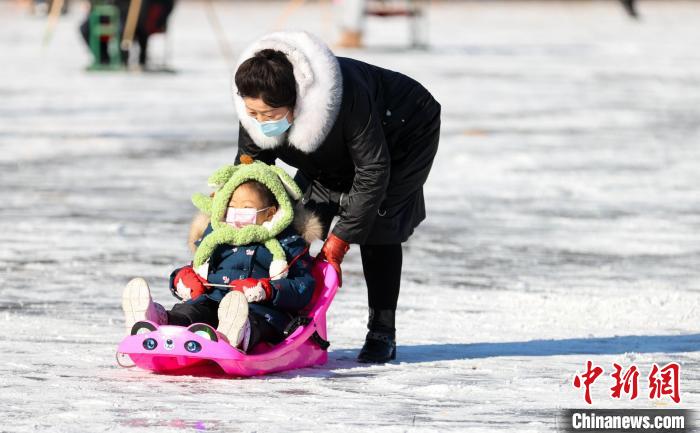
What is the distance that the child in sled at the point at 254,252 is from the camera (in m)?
4.79

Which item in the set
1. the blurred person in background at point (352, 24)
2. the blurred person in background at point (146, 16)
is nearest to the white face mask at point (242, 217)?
the blurred person in background at point (146, 16)

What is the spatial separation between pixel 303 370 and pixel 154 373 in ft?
1.71

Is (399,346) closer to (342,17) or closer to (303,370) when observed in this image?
(303,370)

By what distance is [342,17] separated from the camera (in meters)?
24.7

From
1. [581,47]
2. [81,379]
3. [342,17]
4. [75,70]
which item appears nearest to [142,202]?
[81,379]

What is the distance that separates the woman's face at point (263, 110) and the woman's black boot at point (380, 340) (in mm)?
915

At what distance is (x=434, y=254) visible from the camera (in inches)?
309

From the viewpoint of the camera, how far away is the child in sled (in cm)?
479

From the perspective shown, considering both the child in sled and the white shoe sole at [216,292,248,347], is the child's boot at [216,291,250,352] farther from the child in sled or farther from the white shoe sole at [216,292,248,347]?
the child in sled

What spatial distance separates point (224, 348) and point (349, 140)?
0.80 metres

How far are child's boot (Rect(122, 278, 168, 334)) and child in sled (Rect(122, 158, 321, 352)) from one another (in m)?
0.13

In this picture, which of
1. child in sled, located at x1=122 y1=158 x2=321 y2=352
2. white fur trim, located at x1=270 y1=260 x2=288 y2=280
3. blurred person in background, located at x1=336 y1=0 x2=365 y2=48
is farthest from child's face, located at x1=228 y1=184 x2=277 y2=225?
blurred person in background, located at x1=336 y1=0 x2=365 y2=48

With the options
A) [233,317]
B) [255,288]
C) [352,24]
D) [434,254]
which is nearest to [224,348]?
[233,317]

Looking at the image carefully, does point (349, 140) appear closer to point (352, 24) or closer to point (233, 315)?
point (233, 315)
